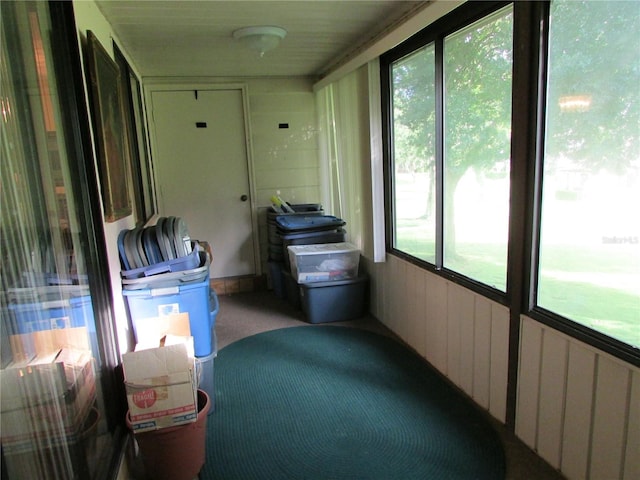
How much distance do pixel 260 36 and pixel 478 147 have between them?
1.67 m

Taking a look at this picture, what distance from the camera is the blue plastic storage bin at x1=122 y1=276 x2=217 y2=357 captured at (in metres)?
2.15

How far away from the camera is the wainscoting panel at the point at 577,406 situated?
1.48m

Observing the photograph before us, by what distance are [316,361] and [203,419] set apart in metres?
1.21

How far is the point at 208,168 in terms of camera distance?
4484mm

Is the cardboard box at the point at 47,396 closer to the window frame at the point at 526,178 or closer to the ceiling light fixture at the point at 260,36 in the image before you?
the window frame at the point at 526,178

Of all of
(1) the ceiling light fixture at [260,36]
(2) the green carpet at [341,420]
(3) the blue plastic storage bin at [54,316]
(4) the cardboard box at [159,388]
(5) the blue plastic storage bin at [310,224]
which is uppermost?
(1) the ceiling light fixture at [260,36]

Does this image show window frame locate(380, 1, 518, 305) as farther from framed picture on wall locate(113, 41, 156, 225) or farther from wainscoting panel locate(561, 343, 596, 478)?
framed picture on wall locate(113, 41, 156, 225)

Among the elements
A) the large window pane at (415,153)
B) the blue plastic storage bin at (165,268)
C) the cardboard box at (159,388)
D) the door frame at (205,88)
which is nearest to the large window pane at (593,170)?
the large window pane at (415,153)

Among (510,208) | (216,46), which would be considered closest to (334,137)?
(216,46)

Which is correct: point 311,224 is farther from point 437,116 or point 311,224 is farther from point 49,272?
point 49,272

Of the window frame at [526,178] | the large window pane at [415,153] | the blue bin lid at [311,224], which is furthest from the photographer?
the blue bin lid at [311,224]

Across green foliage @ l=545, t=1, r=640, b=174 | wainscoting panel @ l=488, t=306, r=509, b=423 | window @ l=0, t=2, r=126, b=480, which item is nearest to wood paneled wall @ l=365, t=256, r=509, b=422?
wainscoting panel @ l=488, t=306, r=509, b=423

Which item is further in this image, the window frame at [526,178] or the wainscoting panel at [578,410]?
the window frame at [526,178]

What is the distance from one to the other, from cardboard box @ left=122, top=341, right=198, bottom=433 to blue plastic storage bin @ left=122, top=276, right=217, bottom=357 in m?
0.51
